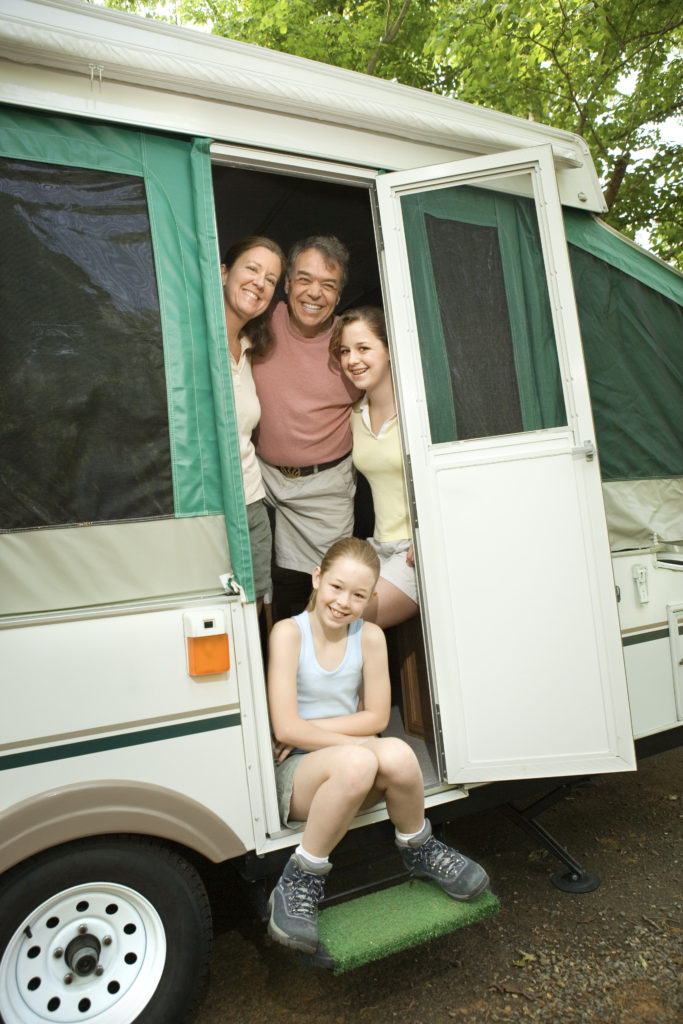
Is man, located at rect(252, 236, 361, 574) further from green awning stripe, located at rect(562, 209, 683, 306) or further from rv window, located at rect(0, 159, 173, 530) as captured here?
green awning stripe, located at rect(562, 209, 683, 306)

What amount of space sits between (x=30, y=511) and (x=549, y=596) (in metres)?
1.82

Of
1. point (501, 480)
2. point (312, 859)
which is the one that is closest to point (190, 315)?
point (501, 480)

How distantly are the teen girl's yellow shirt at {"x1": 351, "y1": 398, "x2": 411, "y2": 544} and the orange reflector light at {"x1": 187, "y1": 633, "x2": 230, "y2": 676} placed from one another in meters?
1.05

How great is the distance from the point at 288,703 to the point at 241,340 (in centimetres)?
146

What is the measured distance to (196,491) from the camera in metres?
2.48

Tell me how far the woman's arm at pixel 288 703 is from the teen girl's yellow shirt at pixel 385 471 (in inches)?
30.3

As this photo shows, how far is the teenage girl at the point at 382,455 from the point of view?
313cm

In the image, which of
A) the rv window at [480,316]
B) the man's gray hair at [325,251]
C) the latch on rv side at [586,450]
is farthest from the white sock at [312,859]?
the man's gray hair at [325,251]

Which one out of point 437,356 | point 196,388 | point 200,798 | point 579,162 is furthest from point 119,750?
point 579,162

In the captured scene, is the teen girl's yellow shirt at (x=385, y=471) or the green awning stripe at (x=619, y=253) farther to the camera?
the green awning stripe at (x=619, y=253)

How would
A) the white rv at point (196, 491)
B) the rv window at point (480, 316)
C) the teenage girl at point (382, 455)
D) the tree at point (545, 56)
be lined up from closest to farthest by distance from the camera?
the white rv at point (196, 491) → the rv window at point (480, 316) → the teenage girl at point (382, 455) → the tree at point (545, 56)

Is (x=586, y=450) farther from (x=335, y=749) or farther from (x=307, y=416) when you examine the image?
(x=335, y=749)

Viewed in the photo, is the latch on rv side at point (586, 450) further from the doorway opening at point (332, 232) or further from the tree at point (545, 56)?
the tree at point (545, 56)

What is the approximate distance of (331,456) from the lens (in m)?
3.44
